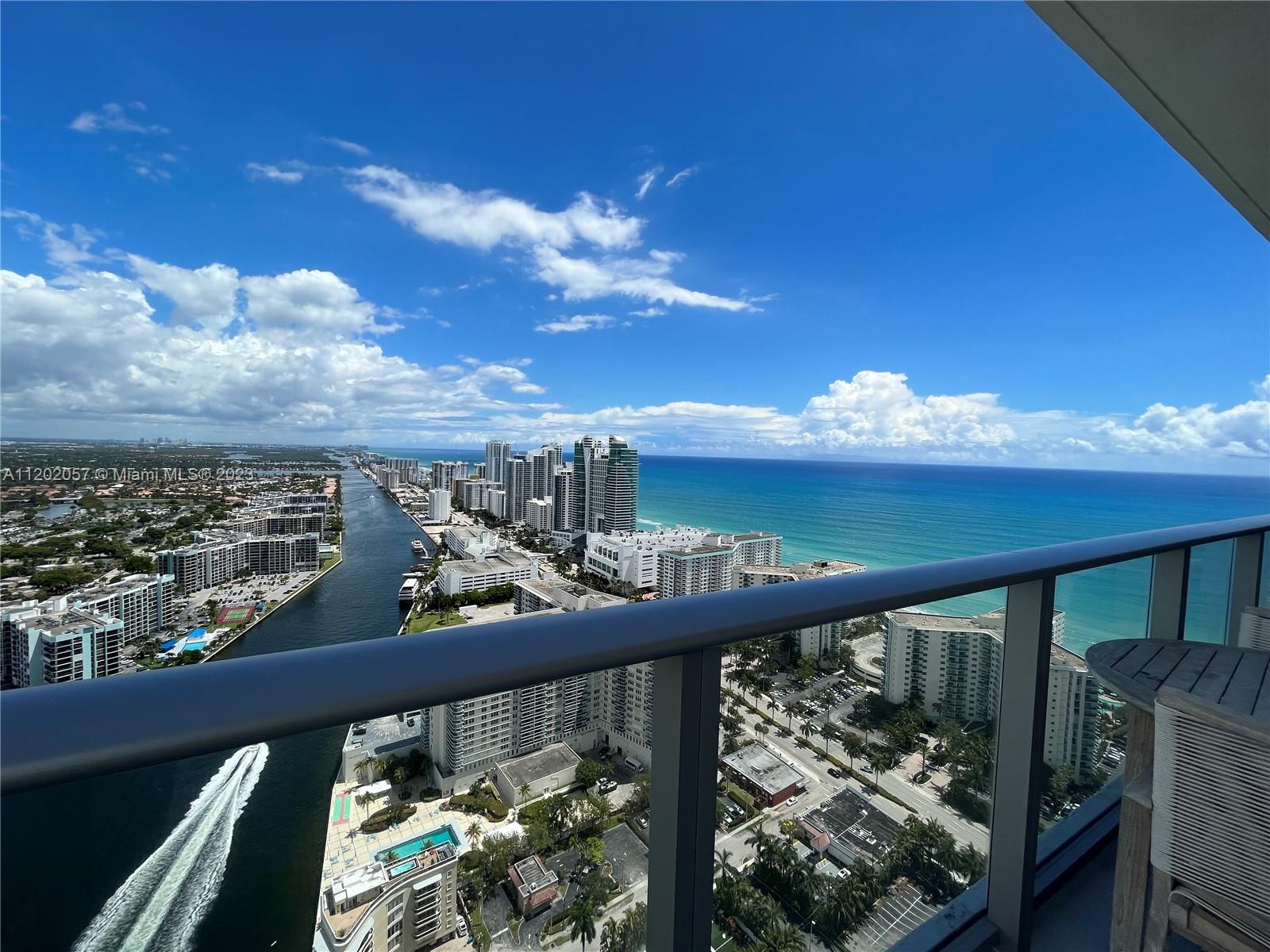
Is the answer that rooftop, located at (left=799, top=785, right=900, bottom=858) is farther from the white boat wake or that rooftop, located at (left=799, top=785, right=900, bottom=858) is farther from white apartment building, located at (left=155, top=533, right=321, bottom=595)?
white apartment building, located at (left=155, top=533, right=321, bottom=595)

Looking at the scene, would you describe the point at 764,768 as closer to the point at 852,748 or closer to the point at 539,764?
the point at 852,748

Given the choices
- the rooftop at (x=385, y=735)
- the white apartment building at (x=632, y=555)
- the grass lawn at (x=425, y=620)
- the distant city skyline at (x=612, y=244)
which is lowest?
the white apartment building at (x=632, y=555)

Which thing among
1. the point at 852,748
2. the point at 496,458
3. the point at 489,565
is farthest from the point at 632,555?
the point at 496,458

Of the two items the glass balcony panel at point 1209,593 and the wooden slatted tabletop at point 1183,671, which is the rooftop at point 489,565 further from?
the wooden slatted tabletop at point 1183,671

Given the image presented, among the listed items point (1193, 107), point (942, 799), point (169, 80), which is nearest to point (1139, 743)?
point (942, 799)

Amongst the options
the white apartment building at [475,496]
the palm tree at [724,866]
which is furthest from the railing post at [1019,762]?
the white apartment building at [475,496]

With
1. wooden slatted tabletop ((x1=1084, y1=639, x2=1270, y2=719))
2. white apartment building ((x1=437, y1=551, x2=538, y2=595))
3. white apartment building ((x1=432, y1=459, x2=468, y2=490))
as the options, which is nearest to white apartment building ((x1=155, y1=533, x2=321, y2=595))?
white apartment building ((x1=437, y1=551, x2=538, y2=595))
